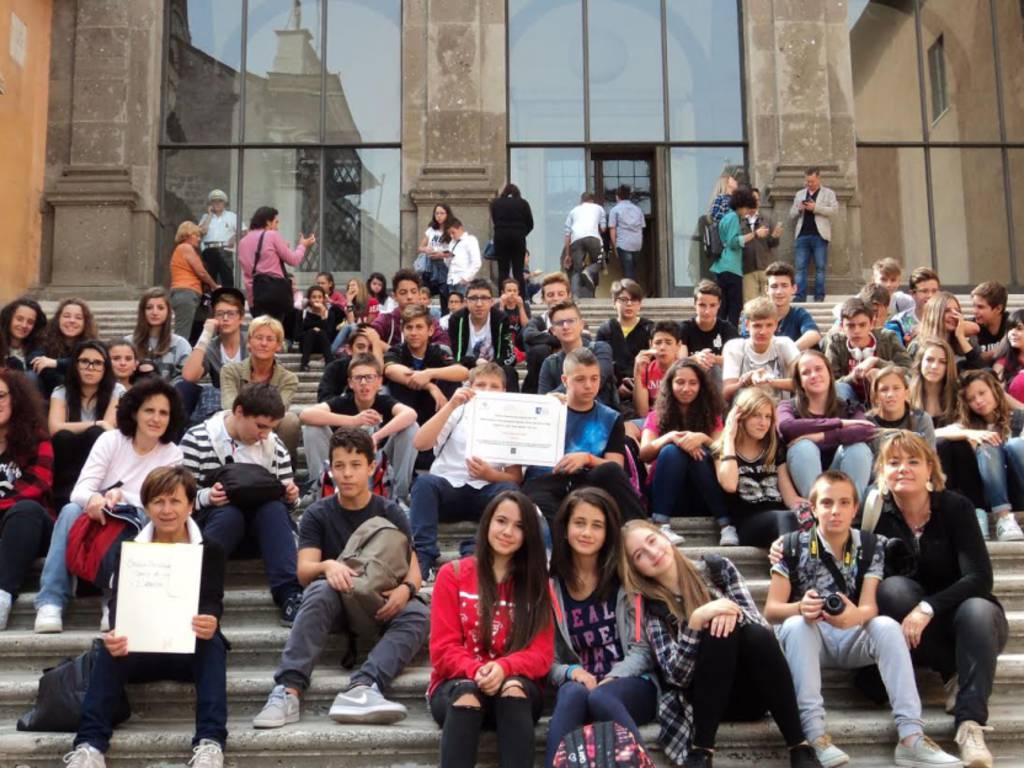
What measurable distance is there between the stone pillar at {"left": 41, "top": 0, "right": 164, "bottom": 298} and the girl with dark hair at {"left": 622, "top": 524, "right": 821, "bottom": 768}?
11.6 meters

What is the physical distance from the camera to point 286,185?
1703cm

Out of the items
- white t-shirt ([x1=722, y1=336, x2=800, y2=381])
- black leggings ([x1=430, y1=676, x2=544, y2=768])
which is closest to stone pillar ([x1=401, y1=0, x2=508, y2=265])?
white t-shirt ([x1=722, y1=336, x2=800, y2=381])

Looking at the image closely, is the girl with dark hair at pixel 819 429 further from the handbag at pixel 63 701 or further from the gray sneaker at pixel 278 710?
the handbag at pixel 63 701

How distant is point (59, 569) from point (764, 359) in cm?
513

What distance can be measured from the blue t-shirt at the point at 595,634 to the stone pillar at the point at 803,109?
1098 cm

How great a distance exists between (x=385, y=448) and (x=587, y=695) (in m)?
3.14

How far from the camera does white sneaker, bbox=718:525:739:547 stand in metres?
7.08

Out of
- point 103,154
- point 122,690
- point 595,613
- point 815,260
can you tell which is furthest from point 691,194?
point 122,690

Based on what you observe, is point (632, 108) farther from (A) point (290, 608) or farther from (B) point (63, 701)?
(B) point (63, 701)

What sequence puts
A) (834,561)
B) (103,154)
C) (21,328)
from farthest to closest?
(103,154)
(21,328)
(834,561)

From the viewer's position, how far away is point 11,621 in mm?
6430

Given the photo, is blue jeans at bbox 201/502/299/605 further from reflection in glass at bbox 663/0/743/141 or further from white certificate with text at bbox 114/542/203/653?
reflection in glass at bbox 663/0/743/141

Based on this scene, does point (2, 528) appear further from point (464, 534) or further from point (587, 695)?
point (587, 695)

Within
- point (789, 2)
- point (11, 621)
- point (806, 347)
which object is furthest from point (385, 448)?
point (789, 2)
